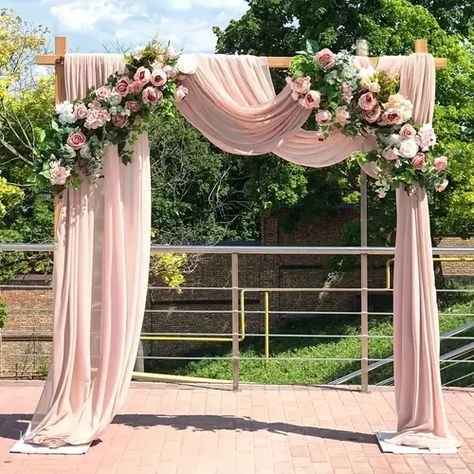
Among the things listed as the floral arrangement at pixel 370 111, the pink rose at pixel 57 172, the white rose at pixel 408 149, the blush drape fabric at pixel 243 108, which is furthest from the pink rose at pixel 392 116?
the pink rose at pixel 57 172

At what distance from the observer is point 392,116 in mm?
4180

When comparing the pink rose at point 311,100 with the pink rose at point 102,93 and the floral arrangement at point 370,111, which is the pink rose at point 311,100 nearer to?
the floral arrangement at point 370,111

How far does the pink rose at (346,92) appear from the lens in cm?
424

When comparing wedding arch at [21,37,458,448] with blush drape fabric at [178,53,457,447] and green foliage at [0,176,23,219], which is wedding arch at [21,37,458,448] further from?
green foliage at [0,176,23,219]

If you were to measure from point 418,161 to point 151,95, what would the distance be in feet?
5.21

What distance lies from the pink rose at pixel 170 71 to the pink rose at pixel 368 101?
1.09 meters

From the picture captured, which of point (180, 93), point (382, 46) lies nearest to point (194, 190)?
point (382, 46)

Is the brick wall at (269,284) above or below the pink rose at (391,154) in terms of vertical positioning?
below

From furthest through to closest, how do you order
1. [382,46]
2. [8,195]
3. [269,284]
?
[269,284]
[8,195]
[382,46]

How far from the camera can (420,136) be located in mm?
4246

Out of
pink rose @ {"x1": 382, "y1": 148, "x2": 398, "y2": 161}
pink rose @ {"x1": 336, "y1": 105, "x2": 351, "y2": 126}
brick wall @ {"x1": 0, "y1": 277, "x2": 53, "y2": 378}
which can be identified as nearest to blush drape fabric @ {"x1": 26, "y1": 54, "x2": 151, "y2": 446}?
pink rose @ {"x1": 336, "y1": 105, "x2": 351, "y2": 126}

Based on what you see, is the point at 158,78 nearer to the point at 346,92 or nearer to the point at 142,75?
the point at 142,75

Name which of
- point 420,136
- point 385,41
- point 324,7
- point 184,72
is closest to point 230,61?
point 184,72

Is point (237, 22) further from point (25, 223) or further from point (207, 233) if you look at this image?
point (25, 223)
